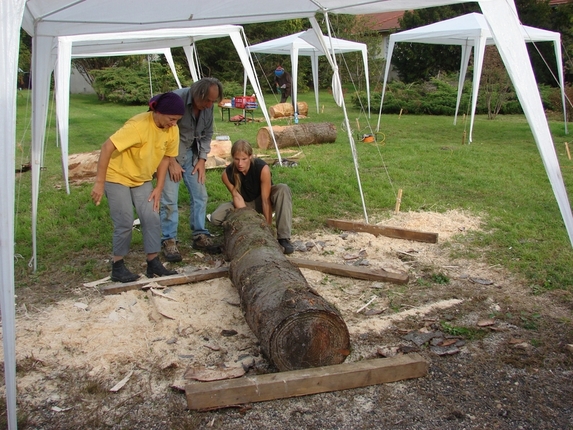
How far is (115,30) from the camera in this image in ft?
15.5

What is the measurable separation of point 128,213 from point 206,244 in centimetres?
120

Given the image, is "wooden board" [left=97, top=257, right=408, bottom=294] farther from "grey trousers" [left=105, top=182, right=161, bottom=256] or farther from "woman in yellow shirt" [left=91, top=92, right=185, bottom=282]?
"grey trousers" [left=105, top=182, right=161, bottom=256]

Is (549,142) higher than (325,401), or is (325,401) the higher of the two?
(549,142)

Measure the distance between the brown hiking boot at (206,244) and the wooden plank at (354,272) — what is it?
891 mm

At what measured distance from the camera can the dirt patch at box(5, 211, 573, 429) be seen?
8.61 feet

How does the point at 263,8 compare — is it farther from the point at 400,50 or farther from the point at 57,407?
the point at 400,50

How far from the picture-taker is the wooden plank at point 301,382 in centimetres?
262

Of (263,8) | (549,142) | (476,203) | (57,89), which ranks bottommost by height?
(476,203)

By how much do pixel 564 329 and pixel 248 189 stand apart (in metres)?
2.97

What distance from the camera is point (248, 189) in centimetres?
499

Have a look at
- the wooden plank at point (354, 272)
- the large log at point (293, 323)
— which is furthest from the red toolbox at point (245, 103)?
the large log at point (293, 323)

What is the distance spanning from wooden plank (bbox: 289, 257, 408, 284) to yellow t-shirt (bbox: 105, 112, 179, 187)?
152 cm

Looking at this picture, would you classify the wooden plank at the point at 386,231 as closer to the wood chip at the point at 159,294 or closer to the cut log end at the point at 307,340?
the wood chip at the point at 159,294

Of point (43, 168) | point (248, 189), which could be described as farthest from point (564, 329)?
point (43, 168)
